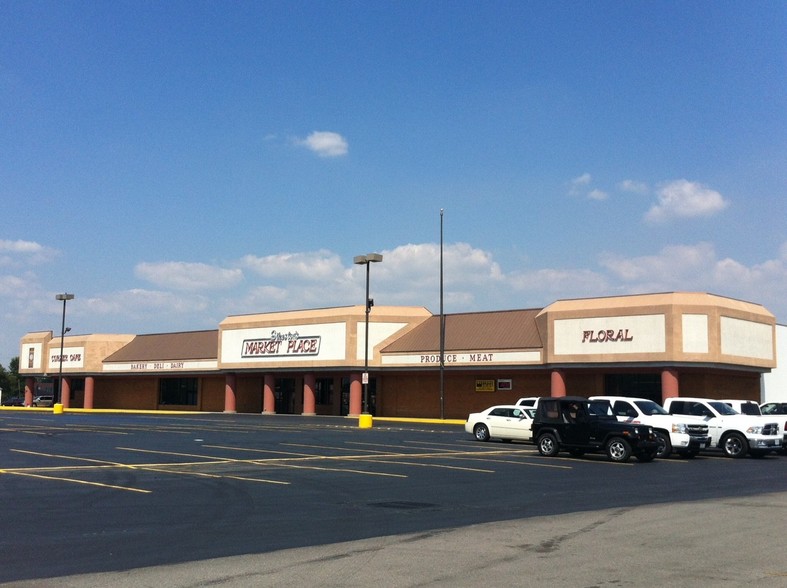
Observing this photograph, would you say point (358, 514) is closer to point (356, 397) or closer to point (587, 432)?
point (587, 432)

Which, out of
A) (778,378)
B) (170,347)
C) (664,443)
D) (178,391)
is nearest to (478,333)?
(778,378)

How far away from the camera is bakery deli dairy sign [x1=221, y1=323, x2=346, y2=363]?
2398 inches

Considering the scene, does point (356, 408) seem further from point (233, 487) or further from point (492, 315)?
point (233, 487)

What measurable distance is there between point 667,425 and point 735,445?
3.05m

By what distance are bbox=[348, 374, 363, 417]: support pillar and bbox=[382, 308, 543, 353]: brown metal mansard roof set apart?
2891mm

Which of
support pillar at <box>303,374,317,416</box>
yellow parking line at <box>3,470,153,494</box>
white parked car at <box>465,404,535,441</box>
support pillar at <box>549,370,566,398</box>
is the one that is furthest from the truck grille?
support pillar at <box>303,374,317,416</box>

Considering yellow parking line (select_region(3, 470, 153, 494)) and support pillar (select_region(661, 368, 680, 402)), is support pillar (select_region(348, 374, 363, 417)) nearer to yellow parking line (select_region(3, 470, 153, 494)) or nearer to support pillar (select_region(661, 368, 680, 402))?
support pillar (select_region(661, 368, 680, 402))

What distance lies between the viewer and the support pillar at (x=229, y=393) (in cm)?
6806

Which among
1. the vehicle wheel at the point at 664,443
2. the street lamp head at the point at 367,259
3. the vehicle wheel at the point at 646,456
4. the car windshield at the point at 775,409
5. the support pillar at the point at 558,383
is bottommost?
the vehicle wheel at the point at 646,456

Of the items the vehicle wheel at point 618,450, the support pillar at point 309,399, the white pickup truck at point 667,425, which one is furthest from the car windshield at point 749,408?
the support pillar at point 309,399

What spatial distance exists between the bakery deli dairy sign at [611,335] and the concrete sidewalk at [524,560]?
3390 centimetres

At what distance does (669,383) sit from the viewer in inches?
1784

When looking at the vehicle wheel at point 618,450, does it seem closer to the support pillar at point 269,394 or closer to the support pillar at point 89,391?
the support pillar at point 269,394

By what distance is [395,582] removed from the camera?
333 inches
